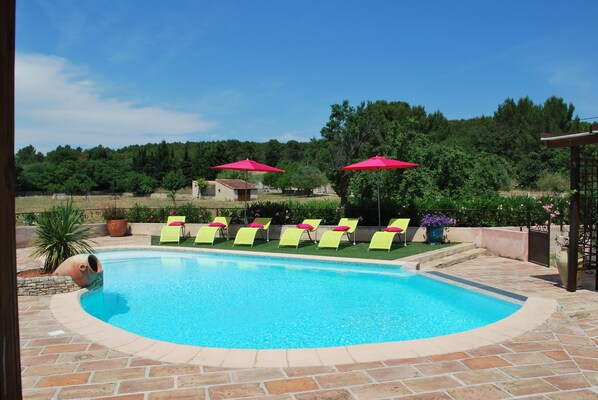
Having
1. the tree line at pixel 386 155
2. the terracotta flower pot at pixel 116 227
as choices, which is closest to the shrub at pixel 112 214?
the terracotta flower pot at pixel 116 227

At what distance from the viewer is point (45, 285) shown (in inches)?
284

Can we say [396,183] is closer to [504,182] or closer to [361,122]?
[361,122]

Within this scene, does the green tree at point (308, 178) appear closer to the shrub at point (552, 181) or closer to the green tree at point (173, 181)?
the green tree at point (173, 181)

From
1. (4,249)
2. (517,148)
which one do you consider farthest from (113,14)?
(517,148)

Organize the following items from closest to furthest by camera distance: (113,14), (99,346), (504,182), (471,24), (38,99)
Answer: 1. (99,346)
2. (113,14)
3. (38,99)
4. (471,24)
5. (504,182)

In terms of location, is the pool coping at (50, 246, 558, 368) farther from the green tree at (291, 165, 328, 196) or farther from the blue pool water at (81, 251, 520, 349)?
the green tree at (291, 165, 328, 196)

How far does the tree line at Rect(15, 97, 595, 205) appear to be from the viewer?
19.9 m

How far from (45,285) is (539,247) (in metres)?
9.97

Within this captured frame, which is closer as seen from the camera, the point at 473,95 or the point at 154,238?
the point at 154,238

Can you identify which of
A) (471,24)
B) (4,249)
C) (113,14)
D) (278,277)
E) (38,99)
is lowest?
(278,277)

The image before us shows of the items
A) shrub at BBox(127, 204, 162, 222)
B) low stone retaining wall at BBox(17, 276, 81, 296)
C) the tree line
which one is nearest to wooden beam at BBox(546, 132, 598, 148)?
the tree line

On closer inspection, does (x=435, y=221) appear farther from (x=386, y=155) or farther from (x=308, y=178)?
(x=308, y=178)

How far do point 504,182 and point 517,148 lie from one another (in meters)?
14.9

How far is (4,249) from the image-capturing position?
94 cm
